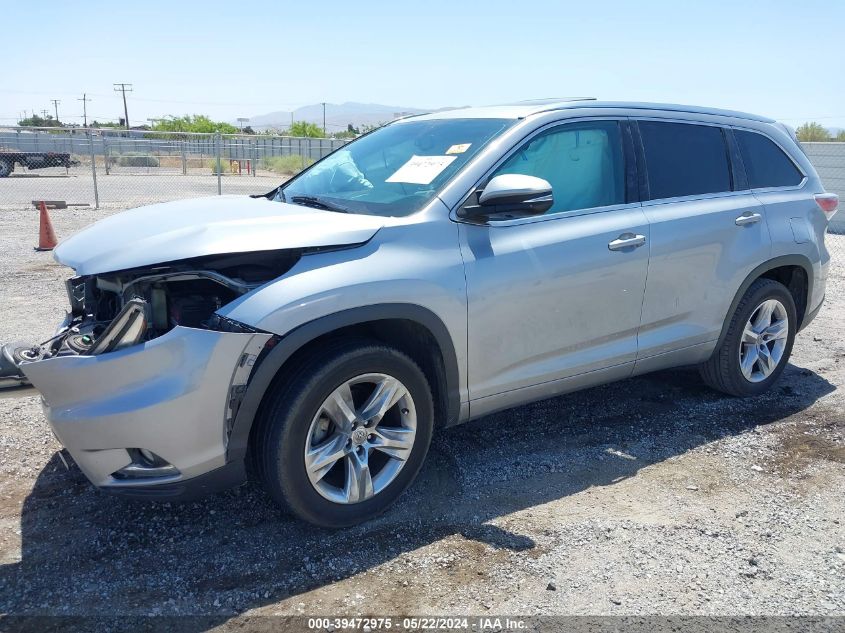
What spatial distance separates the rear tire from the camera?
4699 mm

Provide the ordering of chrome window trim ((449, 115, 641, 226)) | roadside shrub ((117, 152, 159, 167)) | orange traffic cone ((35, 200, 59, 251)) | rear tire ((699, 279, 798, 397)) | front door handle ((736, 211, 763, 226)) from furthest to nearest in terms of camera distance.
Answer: roadside shrub ((117, 152, 159, 167)) < orange traffic cone ((35, 200, 59, 251)) < rear tire ((699, 279, 798, 397)) < front door handle ((736, 211, 763, 226)) < chrome window trim ((449, 115, 641, 226))

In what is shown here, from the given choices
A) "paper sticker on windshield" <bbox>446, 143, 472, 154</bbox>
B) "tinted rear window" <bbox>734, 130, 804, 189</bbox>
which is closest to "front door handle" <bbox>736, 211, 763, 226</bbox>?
"tinted rear window" <bbox>734, 130, 804, 189</bbox>

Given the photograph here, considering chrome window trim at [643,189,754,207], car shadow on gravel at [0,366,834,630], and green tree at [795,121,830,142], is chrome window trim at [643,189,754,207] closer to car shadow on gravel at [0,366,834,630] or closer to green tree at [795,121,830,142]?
car shadow on gravel at [0,366,834,630]

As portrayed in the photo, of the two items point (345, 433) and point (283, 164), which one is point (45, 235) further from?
point (283, 164)

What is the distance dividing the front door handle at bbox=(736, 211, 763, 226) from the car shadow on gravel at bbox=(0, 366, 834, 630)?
4.16 ft

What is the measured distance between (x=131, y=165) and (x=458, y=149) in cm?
3206

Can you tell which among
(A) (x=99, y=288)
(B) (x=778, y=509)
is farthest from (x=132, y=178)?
(B) (x=778, y=509)

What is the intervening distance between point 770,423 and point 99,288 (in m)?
4.08

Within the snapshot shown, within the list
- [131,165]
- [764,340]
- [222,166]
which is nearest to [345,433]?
[764,340]

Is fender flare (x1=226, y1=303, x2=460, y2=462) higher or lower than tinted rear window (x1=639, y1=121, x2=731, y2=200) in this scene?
lower

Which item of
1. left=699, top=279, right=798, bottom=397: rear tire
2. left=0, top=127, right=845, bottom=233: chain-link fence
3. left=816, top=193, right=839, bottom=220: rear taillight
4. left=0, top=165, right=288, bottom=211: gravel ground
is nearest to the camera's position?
left=699, top=279, right=798, bottom=397: rear tire

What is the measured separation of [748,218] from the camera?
14.9ft

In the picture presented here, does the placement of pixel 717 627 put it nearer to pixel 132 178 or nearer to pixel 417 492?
pixel 417 492

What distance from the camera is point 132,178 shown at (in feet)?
85.8
